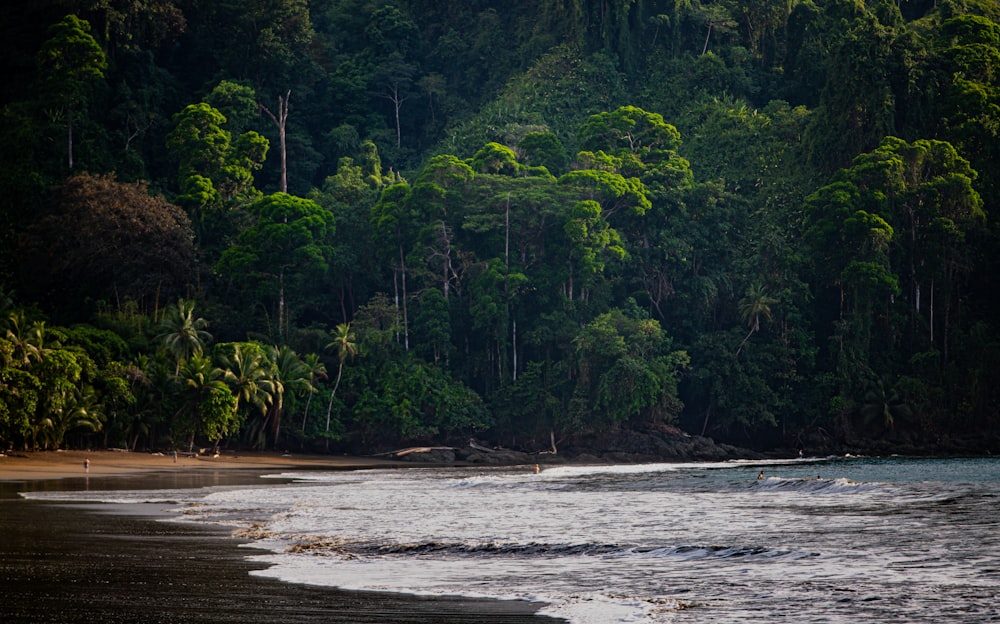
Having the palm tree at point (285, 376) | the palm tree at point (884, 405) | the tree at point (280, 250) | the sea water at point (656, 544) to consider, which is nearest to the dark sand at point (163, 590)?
the sea water at point (656, 544)

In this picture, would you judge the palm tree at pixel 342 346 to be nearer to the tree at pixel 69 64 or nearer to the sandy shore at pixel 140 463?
the sandy shore at pixel 140 463

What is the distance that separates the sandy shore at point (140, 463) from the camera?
37906 millimetres

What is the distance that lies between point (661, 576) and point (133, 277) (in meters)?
45.8

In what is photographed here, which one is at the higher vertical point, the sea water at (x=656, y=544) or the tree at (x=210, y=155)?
the tree at (x=210, y=155)

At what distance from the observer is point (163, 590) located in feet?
42.3

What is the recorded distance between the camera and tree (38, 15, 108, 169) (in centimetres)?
6022

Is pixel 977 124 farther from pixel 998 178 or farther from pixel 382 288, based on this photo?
pixel 382 288

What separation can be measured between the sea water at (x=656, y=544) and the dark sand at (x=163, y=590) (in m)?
0.61

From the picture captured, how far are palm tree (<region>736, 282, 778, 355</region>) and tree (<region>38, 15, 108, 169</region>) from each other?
117ft

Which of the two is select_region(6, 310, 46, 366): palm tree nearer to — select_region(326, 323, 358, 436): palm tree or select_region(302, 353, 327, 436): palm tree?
select_region(302, 353, 327, 436): palm tree

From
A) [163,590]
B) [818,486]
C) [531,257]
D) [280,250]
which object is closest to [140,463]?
[280,250]

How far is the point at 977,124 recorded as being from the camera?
187ft

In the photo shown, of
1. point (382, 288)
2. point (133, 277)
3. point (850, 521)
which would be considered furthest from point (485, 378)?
point (850, 521)

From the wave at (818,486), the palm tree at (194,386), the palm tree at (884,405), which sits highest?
the palm tree at (194,386)
